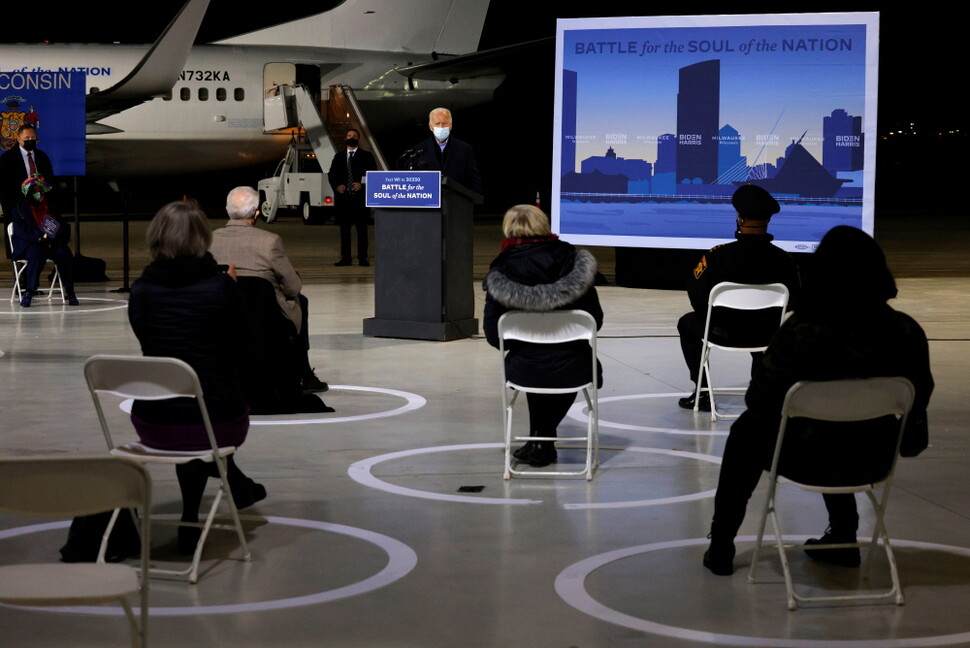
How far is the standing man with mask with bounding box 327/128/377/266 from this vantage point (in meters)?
17.3

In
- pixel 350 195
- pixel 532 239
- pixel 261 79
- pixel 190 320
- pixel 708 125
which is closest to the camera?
pixel 190 320

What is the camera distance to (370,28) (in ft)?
97.6

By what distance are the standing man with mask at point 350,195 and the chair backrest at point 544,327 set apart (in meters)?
11.2

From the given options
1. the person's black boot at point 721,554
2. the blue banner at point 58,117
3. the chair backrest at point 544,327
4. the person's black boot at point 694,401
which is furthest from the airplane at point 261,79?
the person's black boot at point 721,554

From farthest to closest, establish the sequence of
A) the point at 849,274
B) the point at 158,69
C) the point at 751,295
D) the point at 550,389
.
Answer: the point at 158,69, the point at 751,295, the point at 550,389, the point at 849,274

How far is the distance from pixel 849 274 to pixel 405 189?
6656mm

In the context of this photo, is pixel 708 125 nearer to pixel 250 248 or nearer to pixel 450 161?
pixel 450 161

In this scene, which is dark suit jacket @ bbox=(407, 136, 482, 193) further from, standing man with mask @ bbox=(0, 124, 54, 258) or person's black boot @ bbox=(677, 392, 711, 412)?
person's black boot @ bbox=(677, 392, 711, 412)

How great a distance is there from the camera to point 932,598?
14.3ft

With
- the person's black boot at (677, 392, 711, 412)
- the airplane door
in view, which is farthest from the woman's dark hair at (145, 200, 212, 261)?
the airplane door

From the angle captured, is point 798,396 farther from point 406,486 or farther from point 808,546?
point 406,486

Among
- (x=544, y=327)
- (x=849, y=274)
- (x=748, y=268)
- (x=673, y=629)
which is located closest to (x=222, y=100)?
(x=748, y=268)

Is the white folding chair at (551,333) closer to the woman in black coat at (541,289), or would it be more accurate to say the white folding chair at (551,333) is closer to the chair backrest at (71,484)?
the woman in black coat at (541,289)

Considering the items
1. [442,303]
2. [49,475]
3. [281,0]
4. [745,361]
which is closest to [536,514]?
[49,475]
